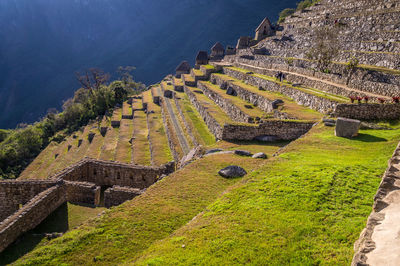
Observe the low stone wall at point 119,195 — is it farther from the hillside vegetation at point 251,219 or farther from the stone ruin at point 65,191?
the hillside vegetation at point 251,219

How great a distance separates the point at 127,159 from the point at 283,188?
1748 cm

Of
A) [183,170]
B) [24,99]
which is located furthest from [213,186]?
[24,99]

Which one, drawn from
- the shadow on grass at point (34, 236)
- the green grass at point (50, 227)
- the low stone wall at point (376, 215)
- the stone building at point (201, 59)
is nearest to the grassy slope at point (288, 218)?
the low stone wall at point (376, 215)

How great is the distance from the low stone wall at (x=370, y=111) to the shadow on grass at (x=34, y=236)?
14856mm

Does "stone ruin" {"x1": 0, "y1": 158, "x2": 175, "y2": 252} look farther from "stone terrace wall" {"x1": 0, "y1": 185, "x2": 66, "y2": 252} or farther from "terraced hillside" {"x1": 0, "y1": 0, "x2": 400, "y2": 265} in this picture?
"terraced hillside" {"x1": 0, "y1": 0, "x2": 400, "y2": 265}

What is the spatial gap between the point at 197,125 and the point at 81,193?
40.1ft

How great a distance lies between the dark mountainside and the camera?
404 ft

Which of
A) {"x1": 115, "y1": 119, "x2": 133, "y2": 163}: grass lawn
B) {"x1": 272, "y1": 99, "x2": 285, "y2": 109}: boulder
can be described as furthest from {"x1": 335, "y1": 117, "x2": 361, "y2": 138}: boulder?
{"x1": 115, "y1": 119, "x2": 133, "y2": 163}: grass lawn

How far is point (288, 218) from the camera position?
625 cm

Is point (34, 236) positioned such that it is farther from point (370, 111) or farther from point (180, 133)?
point (370, 111)

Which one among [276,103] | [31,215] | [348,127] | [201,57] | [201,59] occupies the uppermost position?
[201,57]

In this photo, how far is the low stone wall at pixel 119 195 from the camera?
12531 millimetres

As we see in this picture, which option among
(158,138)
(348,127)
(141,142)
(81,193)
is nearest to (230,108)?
(158,138)

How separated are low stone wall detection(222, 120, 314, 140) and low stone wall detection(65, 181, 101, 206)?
27.6 feet
